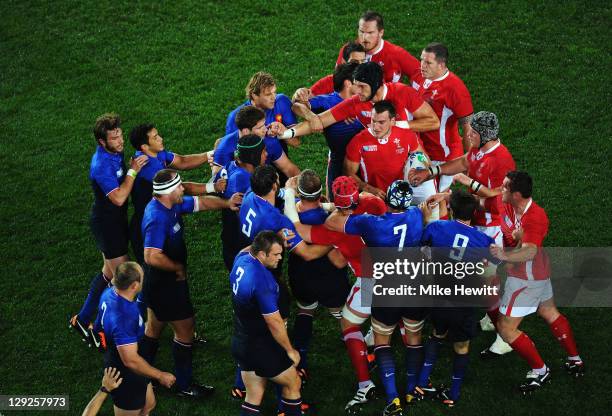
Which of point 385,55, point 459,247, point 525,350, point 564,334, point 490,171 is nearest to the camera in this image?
point 459,247

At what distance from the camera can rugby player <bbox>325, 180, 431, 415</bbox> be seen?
22.7 feet

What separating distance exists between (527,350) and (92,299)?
14.1ft

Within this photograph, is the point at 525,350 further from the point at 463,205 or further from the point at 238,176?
the point at 238,176

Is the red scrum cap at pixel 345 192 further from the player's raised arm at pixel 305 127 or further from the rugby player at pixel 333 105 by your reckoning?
the rugby player at pixel 333 105

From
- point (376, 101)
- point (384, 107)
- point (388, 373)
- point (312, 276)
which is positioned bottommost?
point (388, 373)

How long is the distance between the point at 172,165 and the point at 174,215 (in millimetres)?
1374

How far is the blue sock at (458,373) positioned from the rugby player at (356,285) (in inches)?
28.3

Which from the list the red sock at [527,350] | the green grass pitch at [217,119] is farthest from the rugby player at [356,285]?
the red sock at [527,350]

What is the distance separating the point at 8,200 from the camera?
10297mm

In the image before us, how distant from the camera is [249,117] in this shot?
7.79m

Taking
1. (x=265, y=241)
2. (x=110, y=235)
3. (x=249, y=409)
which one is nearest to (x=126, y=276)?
(x=265, y=241)

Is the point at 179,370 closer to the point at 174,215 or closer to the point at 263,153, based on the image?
the point at 174,215

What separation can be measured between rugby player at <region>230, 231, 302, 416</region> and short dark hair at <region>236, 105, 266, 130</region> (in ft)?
5.21

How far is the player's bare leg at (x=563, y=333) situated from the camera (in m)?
7.52
